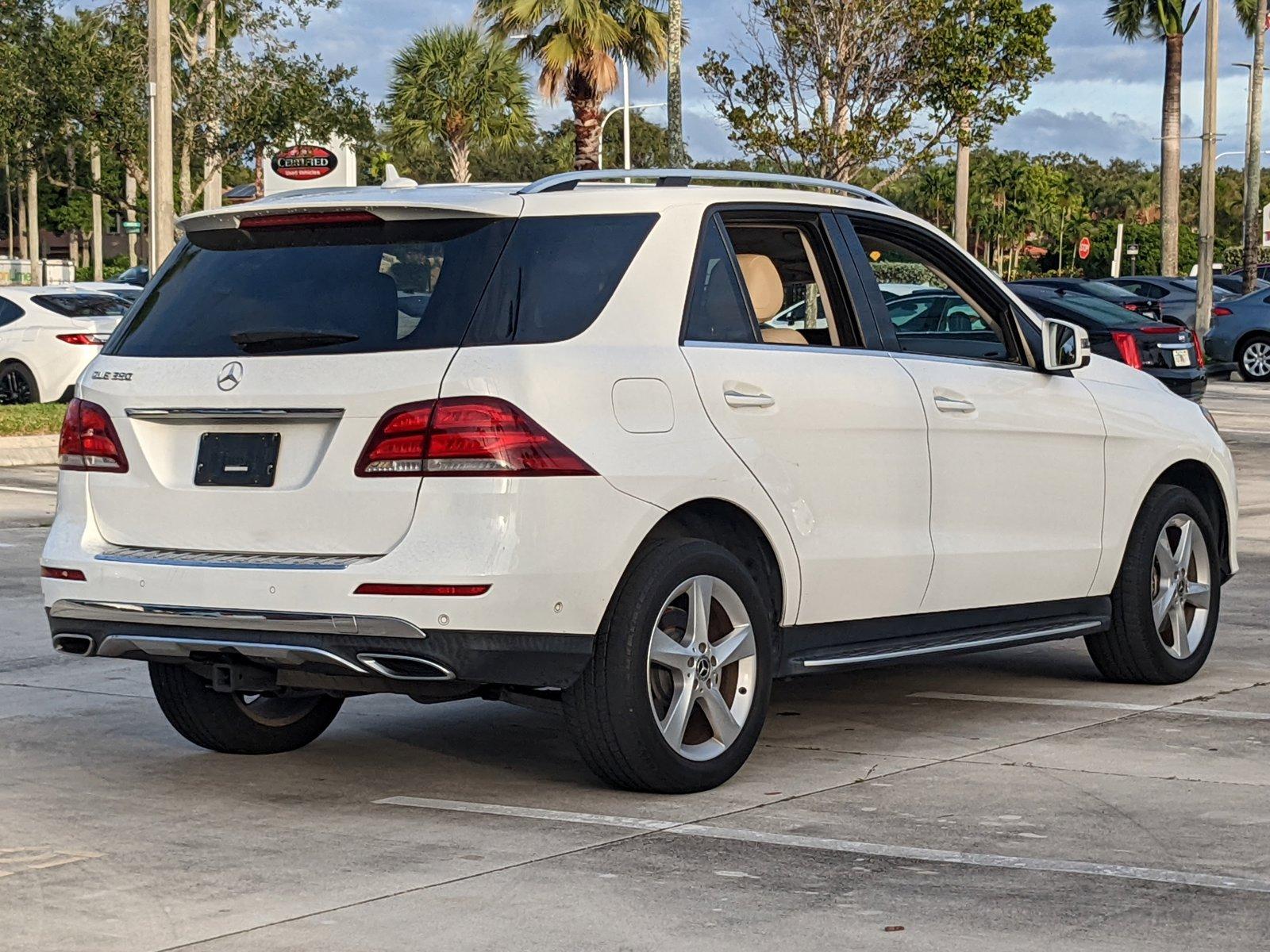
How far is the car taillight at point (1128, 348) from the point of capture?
21.0 metres

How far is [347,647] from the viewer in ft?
18.1

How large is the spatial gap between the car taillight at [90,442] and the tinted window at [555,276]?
118 centimetres

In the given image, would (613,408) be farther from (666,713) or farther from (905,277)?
(905,277)

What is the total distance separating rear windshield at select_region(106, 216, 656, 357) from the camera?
223 inches

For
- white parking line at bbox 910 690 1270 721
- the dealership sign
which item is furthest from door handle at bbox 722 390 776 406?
the dealership sign

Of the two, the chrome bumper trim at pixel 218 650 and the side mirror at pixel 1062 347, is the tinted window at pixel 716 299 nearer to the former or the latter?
the chrome bumper trim at pixel 218 650

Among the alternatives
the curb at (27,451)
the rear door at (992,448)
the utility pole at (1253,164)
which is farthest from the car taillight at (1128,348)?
the utility pole at (1253,164)

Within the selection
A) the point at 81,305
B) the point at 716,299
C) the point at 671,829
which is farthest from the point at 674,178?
the point at 81,305

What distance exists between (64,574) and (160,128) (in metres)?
19.1

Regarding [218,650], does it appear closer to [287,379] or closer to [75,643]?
[75,643]

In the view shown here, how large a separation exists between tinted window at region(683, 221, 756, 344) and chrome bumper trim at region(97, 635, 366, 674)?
1.39 meters

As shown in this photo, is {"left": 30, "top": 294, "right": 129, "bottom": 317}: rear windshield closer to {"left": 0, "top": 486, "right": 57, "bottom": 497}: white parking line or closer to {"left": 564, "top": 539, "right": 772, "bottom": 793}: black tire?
{"left": 0, "top": 486, "right": 57, "bottom": 497}: white parking line

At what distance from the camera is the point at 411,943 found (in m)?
4.45

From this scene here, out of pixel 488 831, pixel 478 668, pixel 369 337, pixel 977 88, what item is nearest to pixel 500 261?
pixel 369 337
